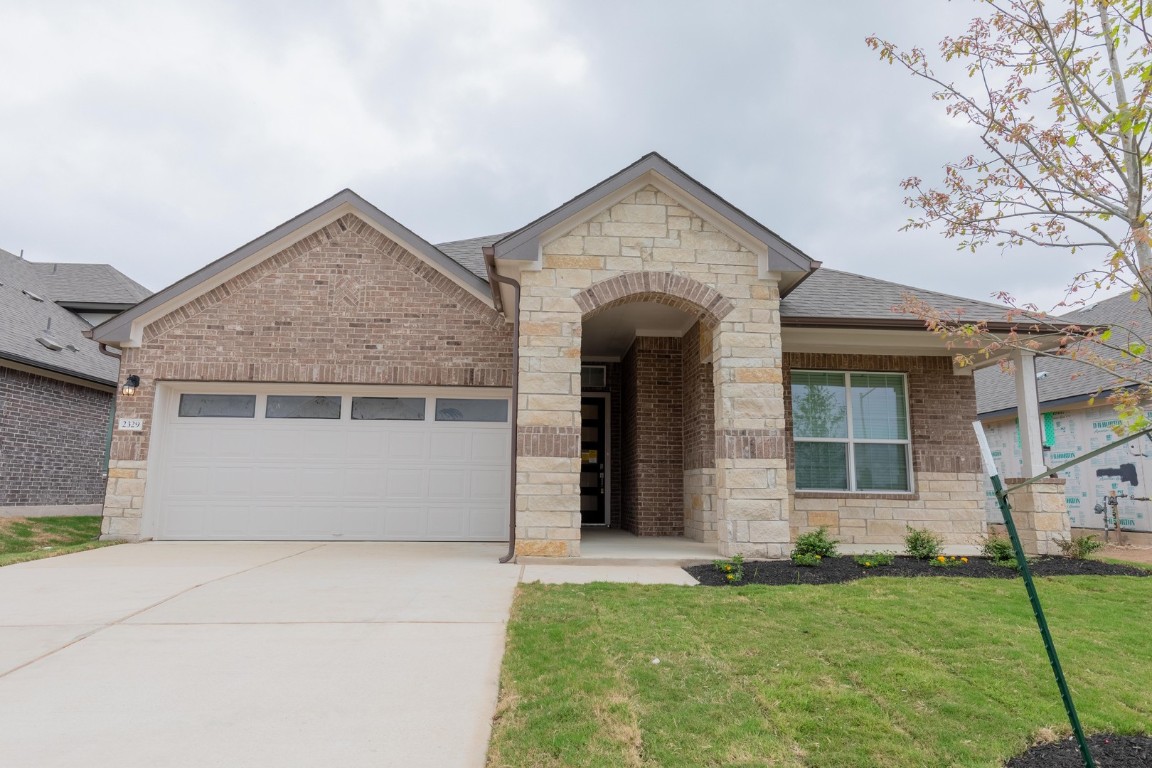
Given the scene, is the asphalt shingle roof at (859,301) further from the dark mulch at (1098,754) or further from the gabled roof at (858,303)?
the dark mulch at (1098,754)

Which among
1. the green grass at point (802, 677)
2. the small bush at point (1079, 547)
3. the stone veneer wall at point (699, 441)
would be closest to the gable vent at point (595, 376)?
the stone veneer wall at point (699, 441)

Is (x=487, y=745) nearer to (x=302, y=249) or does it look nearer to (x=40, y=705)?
(x=40, y=705)

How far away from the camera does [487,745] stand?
Answer: 2844mm

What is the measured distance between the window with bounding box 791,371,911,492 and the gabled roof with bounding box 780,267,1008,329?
1.14 m

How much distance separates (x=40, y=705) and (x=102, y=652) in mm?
900

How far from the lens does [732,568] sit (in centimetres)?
694

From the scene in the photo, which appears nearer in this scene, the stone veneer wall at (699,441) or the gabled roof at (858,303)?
the gabled roof at (858,303)

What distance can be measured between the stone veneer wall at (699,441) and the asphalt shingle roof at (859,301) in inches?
52.9

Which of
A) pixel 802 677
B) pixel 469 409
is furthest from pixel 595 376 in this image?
pixel 802 677

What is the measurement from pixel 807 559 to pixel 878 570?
0.74m

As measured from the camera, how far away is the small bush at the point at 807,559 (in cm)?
724

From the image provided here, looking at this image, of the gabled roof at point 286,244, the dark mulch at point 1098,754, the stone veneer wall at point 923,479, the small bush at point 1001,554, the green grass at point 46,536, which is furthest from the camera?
the gabled roof at point 286,244

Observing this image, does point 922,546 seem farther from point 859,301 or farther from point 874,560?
point 859,301

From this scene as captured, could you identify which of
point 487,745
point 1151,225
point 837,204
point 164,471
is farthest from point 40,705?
point 837,204
